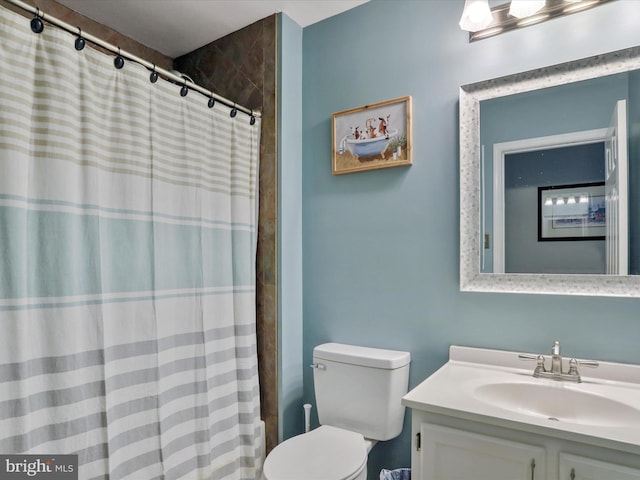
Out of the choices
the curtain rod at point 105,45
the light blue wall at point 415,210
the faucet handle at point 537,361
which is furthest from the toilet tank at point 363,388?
the curtain rod at point 105,45

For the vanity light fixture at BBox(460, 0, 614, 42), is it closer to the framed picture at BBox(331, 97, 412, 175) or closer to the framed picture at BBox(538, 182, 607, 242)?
the framed picture at BBox(331, 97, 412, 175)

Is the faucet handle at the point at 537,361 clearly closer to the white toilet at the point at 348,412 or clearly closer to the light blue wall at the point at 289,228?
the white toilet at the point at 348,412

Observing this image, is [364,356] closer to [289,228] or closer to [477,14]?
[289,228]

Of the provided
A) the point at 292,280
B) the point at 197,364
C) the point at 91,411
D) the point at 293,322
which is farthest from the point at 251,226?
the point at 91,411

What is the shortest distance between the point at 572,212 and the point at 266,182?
53.0 inches

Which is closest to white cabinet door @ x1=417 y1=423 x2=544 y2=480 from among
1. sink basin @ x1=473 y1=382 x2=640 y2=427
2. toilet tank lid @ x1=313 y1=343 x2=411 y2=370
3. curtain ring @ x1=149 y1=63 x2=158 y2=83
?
sink basin @ x1=473 y1=382 x2=640 y2=427

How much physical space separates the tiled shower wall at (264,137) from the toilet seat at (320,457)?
0.37 metres

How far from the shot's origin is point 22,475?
118cm

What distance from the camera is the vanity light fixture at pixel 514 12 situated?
141 centimetres

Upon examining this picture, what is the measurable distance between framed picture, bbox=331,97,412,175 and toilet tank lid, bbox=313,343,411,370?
84cm

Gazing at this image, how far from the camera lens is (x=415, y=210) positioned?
5.80 feet

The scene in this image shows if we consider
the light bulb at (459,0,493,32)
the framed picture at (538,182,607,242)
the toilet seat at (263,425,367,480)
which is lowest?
the toilet seat at (263,425,367,480)

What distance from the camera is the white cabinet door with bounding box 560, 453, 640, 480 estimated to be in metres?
0.97

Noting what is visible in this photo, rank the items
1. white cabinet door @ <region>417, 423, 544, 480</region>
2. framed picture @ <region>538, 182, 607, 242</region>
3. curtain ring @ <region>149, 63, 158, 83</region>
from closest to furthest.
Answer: white cabinet door @ <region>417, 423, 544, 480</region>
framed picture @ <region>538, 182, 607, 242</region>
curtain ring @ <region>149, 63, 158, 83</region>
